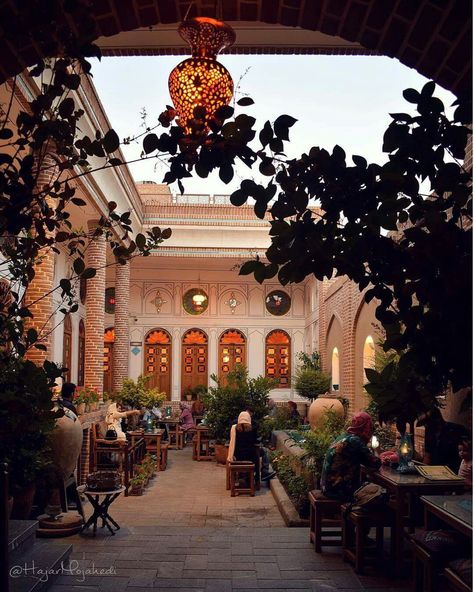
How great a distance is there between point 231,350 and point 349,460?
18.2 m

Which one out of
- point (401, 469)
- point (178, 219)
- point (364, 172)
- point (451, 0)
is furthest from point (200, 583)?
point (178, 219)

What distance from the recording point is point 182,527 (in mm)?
7680

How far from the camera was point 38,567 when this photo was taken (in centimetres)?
532

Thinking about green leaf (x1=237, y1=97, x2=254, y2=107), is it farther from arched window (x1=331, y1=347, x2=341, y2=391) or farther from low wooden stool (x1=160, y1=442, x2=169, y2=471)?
arched window (x1=331, y1=347, x2=341, y2=391)

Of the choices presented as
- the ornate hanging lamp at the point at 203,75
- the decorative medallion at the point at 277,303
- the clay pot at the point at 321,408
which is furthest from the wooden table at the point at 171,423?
the ornate hanging lamp at the point at 203,75

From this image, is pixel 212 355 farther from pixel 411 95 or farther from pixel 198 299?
pixel 411 95

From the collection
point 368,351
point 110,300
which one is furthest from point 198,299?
point 368,351

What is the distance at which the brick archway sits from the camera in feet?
9.44

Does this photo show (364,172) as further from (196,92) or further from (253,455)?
(253,455)

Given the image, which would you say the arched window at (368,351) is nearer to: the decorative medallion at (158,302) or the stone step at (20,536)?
the stone step at (20,536)

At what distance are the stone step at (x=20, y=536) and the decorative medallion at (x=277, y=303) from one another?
18944 mm

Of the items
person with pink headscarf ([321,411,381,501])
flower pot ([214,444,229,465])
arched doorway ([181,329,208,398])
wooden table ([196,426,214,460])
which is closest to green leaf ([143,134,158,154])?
person with pink headscarf ([321,411,381,501])

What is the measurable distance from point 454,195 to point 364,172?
1.06 ft

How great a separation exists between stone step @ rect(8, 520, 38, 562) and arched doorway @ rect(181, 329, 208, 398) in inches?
707
